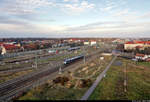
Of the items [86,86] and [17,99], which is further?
[86,86]

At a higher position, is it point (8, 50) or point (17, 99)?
point (8, 50)

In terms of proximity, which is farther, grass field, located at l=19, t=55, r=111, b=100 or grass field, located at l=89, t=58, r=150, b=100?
grass field, located at l=89, t=58, r=150, b=100

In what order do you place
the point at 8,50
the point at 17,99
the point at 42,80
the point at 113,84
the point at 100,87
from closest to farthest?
1. the point at 17,99
2. the point at 100,87
3. the point at 113,84
4. the point at 42,80
5. the point at 8,50

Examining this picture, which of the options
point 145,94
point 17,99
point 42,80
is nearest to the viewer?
point 17,99

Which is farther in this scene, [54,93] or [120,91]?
[120,91]

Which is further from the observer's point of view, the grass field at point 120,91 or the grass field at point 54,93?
the grass field at point 120,91

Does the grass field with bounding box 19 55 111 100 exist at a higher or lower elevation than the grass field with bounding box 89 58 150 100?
higher

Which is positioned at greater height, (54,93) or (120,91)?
(54,93)

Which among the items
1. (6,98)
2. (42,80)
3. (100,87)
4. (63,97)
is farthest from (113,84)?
(6,98)

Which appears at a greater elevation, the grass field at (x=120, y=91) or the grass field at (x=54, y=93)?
the grass field at (x=54, y=93)

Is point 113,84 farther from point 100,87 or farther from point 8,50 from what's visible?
point 8,50
